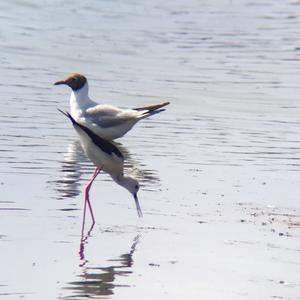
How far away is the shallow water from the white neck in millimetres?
350

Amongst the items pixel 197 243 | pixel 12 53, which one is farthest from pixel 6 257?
pixel 12 53

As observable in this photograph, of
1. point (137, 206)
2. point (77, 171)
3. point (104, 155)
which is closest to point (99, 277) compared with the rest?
point (137, 206)

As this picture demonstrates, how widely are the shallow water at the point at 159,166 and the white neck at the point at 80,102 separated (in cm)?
35

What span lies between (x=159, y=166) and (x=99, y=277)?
4135mm

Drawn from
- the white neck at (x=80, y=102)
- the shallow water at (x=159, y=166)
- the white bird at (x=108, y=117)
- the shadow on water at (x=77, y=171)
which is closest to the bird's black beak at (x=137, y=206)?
the shallow water at (x=159, y=166)

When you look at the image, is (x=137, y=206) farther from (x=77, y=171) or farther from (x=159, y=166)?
(x=159, y=166)

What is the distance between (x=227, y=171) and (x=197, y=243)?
2934 mm

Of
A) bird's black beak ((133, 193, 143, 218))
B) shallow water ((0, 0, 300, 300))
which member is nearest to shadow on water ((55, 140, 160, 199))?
shallow water ((0, 0, 300, 300))

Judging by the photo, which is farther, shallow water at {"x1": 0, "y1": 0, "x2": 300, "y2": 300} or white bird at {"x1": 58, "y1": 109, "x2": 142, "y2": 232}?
white bird at {"x1": 58, "y1": 109, "x2": 142, "y2": 232}

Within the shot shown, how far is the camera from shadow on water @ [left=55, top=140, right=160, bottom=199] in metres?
10.2

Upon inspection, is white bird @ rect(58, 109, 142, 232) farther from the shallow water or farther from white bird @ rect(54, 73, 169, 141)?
white bird @ rect(54, 73, 169, 141)

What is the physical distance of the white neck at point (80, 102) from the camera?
13.3 metres

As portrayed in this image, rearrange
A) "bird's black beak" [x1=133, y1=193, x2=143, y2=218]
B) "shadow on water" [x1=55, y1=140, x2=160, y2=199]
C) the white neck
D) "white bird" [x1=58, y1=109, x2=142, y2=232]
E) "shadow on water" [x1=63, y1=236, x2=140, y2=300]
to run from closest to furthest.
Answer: "shadow on water" [x1=63, y1=236, x2=140, y2=300], "bird's black beak" [x1=133, y1=193, x2=143, y2=218], "white bird" [x1=58, y1=109, x2=142, y2=232], "shadow on water" [x1=55, y1=140, x2=160, y2=199], the white neck

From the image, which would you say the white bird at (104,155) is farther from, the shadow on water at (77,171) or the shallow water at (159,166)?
the shadow on water at (77,171)
